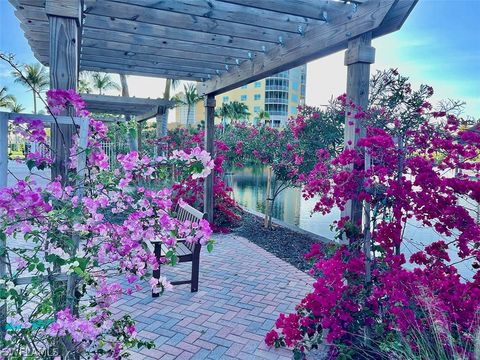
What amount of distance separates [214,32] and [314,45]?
1100 mm

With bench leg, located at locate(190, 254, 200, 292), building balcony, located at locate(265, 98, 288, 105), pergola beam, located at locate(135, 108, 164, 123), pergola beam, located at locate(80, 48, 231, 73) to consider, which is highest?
building balcony, located at locate(265, 98, 288, 105)

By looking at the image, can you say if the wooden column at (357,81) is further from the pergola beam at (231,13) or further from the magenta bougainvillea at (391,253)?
the pergola beam at (231,13)

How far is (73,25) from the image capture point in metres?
2.24

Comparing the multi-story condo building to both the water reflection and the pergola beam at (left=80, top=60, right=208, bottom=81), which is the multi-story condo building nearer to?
the water reflection

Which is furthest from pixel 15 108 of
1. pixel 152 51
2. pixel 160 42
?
pixel 160 42

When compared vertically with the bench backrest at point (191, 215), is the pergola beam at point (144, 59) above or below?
above

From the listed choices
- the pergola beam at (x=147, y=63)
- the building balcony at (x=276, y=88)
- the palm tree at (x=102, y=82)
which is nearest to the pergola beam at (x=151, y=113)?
the pergola beam at (x=147, y=63)

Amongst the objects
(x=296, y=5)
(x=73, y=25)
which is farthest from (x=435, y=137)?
(x=73, y=25)

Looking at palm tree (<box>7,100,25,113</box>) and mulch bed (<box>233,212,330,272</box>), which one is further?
mulch bed (<box>233,212,330,272</box>)

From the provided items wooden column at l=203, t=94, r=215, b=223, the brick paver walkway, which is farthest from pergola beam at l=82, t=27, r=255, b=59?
the brick paver walkway

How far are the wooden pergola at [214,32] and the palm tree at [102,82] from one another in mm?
25394

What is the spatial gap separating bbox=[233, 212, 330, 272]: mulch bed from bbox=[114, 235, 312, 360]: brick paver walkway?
243 millimetres

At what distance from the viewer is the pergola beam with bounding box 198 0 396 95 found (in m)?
2.68

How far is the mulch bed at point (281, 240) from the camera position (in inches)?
200
